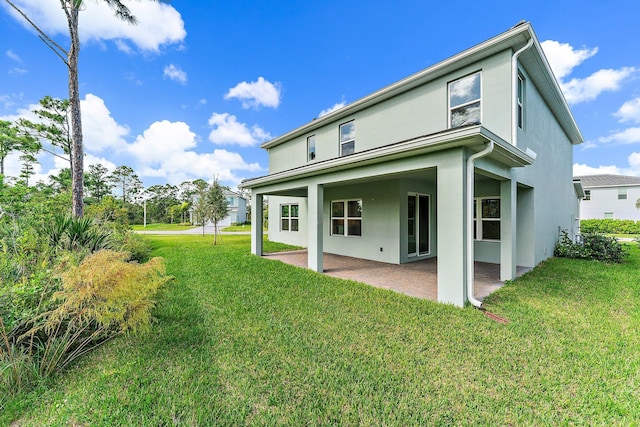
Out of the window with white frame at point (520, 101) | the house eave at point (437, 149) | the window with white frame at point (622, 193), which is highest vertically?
the window with white frame at point (520, 101)

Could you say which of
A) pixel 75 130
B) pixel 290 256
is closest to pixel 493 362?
pixel 290 256

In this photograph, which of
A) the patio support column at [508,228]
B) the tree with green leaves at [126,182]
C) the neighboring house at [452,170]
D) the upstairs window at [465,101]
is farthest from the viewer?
the tree with green leaves at [126,182]

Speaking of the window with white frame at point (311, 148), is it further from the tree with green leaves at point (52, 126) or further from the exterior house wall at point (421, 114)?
the tree with green leaves at point (52, 126)

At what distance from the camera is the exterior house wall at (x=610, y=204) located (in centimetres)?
2569

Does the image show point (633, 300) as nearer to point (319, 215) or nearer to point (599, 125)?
point (319, 215)

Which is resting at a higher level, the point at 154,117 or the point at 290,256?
the point at 154,117

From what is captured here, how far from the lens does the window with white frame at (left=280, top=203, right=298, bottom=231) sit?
14.0 m

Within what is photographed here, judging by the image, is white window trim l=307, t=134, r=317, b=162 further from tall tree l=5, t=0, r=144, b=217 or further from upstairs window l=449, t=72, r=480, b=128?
tall tree l=5, t=0, r=144, b=217

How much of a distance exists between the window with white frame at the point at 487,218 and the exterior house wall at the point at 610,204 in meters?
30.2

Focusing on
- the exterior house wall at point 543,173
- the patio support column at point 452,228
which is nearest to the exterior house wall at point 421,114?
the exterior house wall at point 543,173

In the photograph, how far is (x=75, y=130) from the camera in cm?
747

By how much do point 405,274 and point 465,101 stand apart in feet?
16.9

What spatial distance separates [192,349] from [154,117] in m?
18.5

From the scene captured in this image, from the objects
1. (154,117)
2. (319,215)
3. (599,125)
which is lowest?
(319,215)
